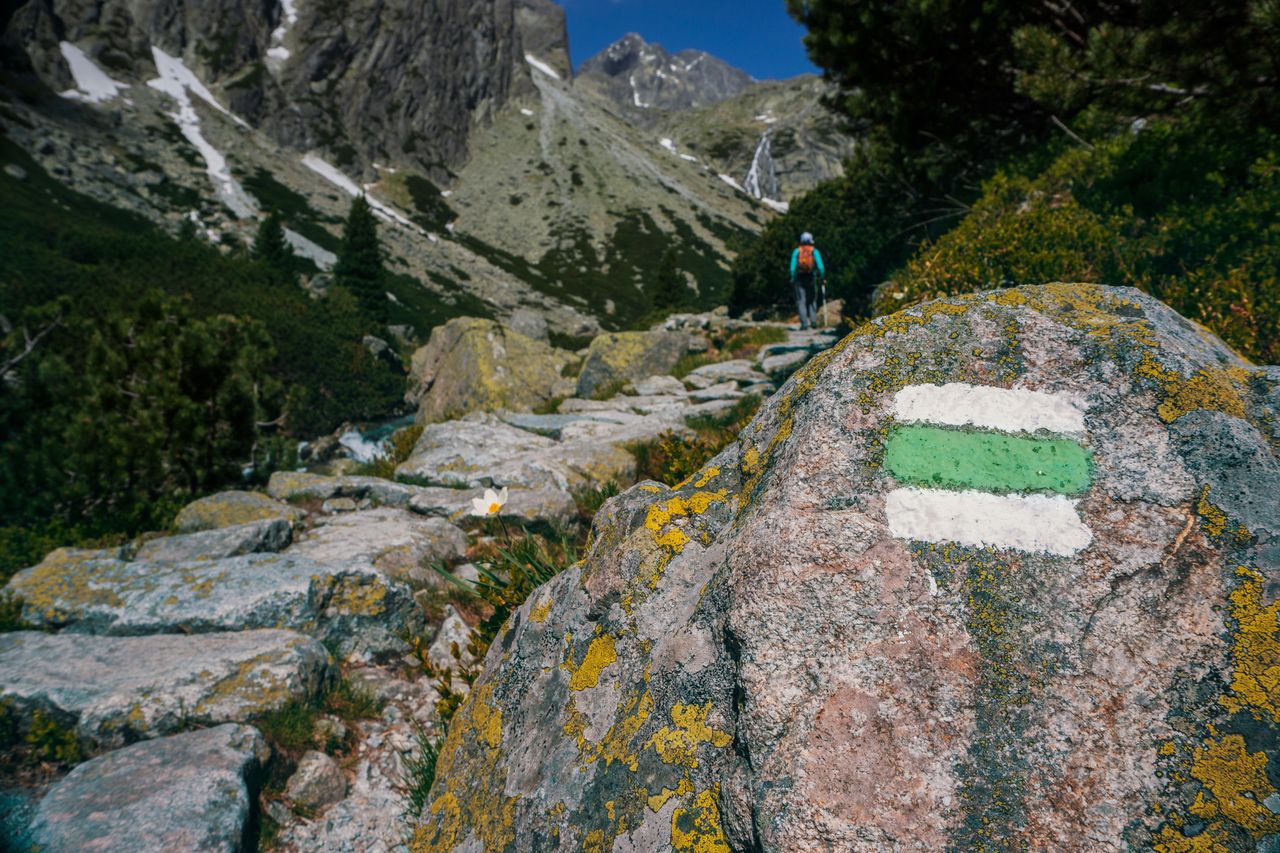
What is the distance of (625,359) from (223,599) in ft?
39.6

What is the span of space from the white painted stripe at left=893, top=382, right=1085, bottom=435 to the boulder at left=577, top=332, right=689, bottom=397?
13.3 m

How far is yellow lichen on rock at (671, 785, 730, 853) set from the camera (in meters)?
1.83

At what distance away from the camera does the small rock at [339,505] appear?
788 centimetres

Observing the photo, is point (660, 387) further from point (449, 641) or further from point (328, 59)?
point (328, 59)

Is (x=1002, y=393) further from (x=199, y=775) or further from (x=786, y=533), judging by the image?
(x=199, y=775)

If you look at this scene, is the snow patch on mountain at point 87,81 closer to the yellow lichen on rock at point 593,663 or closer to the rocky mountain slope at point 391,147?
the rocky mountain slope at point 391,147

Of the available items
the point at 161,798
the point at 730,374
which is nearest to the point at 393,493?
the point at 161,798

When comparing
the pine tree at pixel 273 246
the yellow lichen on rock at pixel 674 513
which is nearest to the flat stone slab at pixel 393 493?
the yellow lichen on rock at pixel 674 513

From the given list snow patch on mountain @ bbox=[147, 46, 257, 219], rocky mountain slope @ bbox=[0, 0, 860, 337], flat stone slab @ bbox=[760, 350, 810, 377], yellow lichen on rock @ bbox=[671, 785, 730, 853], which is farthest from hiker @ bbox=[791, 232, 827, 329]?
snow patch on mountain @ bbox=[147, 46, 257, 219]

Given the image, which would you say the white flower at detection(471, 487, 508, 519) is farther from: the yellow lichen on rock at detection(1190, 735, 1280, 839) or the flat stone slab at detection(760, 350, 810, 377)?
the flat stone slab at detection(760, 350, 810, 377)

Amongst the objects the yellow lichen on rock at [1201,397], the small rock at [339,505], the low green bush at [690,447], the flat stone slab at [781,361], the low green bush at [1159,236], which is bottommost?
the small rock at [339,505]

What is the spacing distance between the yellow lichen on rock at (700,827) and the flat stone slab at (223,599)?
3729 millimetres

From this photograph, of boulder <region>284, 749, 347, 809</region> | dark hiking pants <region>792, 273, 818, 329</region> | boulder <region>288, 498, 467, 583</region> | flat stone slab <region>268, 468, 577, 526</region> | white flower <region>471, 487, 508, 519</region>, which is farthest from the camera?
dark hiking pants <region>792, 273, 818, 329</region>

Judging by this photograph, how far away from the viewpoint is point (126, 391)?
9367 millimetres
